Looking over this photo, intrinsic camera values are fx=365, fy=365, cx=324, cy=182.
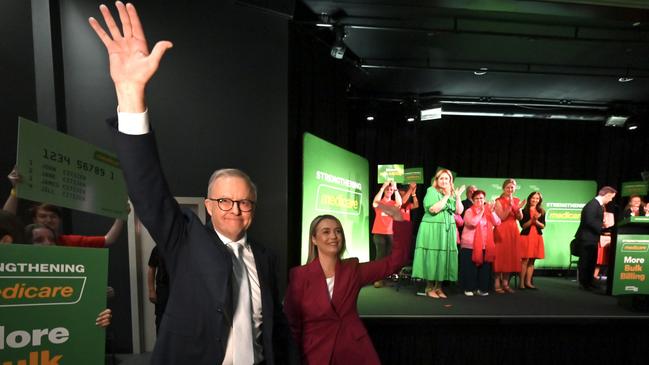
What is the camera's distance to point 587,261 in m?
5.42

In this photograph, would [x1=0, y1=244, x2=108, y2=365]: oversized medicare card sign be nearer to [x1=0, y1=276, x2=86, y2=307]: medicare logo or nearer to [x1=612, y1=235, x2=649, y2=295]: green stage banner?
[x1=0, y1=276, x2=86, y2=307]: medicare logo

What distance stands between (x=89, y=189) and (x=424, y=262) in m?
3.94

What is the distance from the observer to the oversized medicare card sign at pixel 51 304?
3.61ft

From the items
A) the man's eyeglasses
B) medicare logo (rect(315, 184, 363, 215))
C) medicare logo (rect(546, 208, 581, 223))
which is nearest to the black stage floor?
medicare logo (rect(315, 184, 363, 215))

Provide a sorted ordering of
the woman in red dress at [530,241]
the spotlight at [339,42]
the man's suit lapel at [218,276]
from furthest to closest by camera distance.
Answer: the woman in red dress at [530,241] → the spotlight at [339,42] → the man's suit lapel at [218,276]

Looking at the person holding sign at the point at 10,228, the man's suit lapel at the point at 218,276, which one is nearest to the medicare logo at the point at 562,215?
the man's suit lapel at the point at 218,276

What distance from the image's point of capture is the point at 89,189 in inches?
58.4

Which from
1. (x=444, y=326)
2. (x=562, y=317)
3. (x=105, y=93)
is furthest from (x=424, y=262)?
(x=105, y=93)

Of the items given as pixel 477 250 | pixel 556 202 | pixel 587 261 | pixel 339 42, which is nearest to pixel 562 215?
pixel 556 202

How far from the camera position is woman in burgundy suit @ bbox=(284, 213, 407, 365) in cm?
197

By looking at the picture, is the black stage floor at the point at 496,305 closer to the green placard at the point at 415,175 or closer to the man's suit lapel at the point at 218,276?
the green placard at the point at 415,175

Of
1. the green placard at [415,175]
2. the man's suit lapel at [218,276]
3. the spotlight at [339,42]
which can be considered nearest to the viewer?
the man's suit lapel at [218,276]

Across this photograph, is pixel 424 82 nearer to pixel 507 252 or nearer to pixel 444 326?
pixel 507 252

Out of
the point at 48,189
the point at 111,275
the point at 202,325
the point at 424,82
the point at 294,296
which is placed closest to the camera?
the point at 202,325
